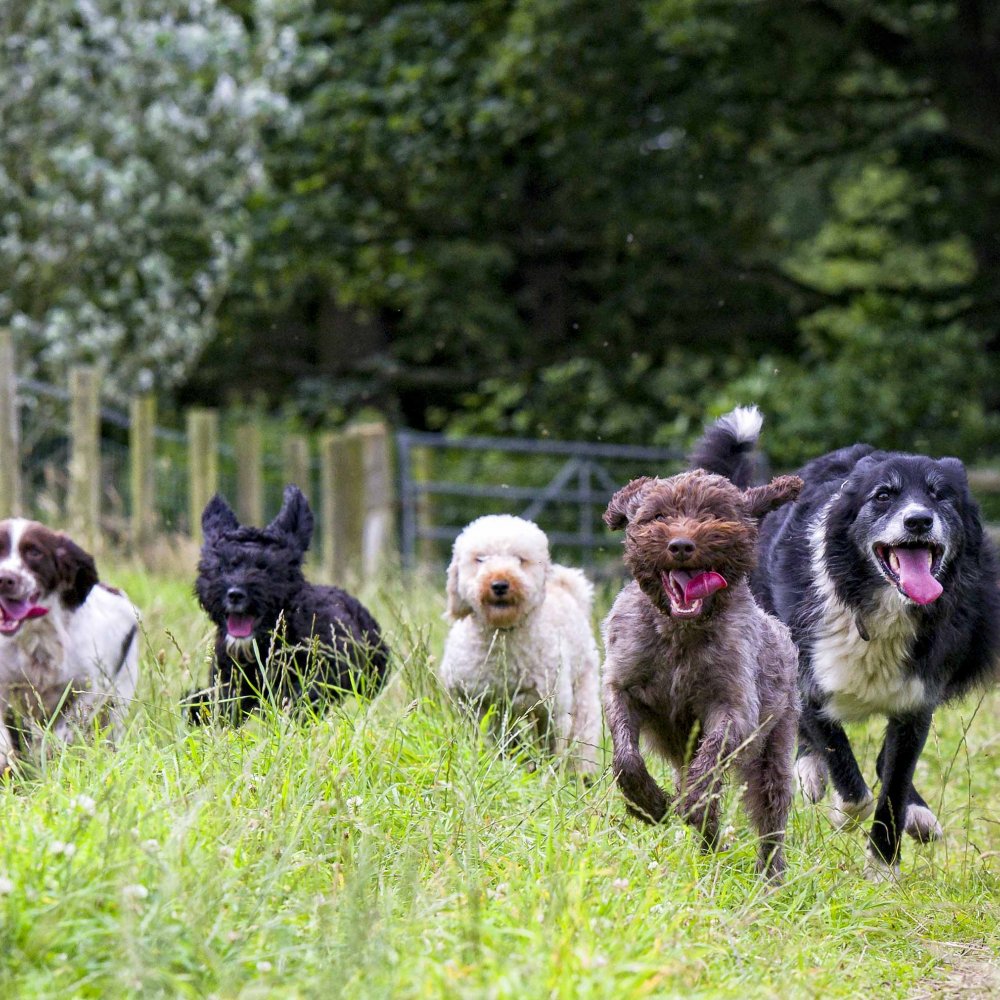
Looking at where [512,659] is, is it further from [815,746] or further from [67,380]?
[67,380]

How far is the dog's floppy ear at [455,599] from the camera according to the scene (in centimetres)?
603

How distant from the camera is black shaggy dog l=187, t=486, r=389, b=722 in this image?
549cm

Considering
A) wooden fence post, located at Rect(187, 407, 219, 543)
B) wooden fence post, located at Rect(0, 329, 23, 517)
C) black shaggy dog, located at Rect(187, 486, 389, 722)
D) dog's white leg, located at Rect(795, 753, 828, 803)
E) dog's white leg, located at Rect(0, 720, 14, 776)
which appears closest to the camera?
dog's white leg, located at Rect(0, 720, 14, 776)

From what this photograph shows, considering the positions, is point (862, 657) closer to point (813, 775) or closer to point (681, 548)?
point (813, 775)

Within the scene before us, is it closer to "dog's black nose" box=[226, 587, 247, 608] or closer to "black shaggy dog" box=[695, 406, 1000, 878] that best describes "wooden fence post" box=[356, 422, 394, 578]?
"black shaggy dog" box=[695, 406, 1000, 878]

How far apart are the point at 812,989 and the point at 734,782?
4.00 ft

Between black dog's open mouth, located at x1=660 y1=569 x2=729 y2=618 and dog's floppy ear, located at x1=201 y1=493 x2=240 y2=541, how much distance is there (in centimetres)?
188

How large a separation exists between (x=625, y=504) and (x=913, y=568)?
1.12 m

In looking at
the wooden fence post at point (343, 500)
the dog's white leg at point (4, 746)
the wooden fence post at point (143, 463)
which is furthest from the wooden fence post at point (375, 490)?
the dog's white leg at point (4, 746)

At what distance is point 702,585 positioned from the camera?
4.60m

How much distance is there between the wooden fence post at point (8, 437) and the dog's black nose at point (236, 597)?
4687 mm

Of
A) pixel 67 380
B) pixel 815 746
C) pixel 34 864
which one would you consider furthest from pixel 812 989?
pixel 67 380

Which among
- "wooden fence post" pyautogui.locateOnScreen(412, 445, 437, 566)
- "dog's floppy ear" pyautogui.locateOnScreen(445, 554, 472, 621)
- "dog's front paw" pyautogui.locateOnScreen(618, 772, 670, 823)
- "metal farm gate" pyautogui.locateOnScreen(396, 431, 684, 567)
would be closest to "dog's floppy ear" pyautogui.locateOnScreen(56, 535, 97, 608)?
"dog's floppy ear" pyautogui.locateOnScreen(445, 554, 472, 621)

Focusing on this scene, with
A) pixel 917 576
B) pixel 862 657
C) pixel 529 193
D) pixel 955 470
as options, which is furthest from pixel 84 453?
pixel 529 193
